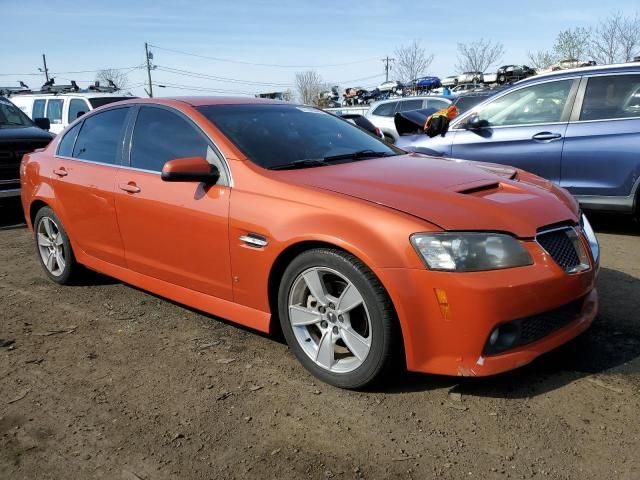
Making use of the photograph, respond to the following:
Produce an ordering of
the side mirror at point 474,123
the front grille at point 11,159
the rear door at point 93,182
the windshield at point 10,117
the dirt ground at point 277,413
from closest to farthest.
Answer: the dirt ground at point 277,413 < the rear door at point 93,182 < the side mirror at point 474,123 < the front grille at point 11,159 < the windshield at point 10,117

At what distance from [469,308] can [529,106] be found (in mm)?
4315

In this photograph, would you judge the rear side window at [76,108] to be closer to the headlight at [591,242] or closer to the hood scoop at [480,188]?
the hood scoop at [480,188]

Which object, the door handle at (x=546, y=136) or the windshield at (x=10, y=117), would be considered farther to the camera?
the windshield at (x=10, y=117)

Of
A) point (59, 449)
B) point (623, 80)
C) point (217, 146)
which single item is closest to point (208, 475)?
point (59, 449)

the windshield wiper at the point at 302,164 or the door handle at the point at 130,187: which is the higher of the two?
the windshield wiper at the point at 302,164

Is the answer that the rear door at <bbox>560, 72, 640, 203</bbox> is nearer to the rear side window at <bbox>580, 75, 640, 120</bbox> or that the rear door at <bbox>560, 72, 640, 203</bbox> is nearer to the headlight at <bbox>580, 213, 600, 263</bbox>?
the rear side window at <bbox>580, 75, 640, 120</bbox>

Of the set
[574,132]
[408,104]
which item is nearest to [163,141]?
[574,132]

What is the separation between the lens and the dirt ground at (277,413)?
93.4 inches

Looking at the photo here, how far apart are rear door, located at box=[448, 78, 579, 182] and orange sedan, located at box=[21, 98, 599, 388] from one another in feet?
8.02

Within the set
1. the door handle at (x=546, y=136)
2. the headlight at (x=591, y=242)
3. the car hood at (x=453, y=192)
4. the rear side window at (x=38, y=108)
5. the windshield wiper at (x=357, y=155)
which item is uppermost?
the rear side window at (x=38, y=108)

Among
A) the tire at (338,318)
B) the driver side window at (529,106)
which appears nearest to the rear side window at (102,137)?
the tire at (338,318)

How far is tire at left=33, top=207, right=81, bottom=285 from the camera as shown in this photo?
4.73 metres

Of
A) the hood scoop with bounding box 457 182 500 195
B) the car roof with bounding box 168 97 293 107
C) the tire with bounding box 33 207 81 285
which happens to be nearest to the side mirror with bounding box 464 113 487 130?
the car roof with bounding box 168 97 293 107

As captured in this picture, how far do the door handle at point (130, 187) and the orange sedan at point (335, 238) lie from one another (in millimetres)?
12
